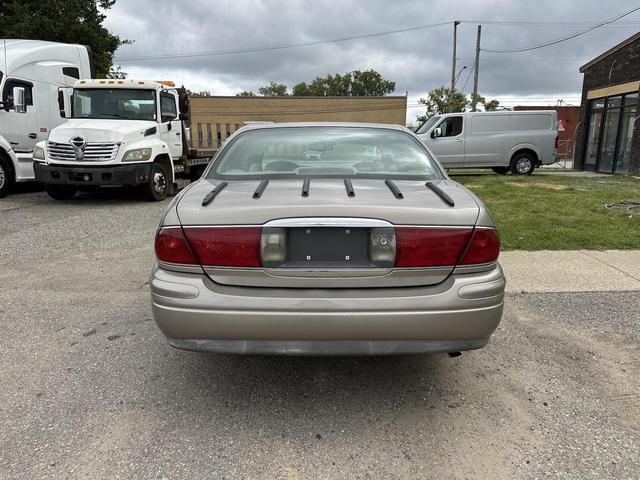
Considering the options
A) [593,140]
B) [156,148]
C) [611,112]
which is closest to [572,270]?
[156,148]

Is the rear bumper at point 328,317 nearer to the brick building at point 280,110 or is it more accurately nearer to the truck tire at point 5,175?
the truck tire at point 5,175

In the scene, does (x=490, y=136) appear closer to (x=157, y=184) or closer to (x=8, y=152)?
(x=157, y=184)

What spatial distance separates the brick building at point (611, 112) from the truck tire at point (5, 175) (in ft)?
57.9

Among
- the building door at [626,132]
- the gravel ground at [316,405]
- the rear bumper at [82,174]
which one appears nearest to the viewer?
the gravel ground at [316,405]

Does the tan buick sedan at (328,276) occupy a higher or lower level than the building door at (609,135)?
lower

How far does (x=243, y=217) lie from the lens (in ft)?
7.94

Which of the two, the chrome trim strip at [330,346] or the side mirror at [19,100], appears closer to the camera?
the chrome trim strip at [330,346]

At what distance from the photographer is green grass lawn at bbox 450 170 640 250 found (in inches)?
258

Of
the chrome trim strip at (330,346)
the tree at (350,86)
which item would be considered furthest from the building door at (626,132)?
the tree at (350,86)

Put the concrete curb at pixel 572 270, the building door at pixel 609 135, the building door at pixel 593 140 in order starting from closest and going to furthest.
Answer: the concrete curb at pixel 572 270
the building door at pixel 609 135
the building door at pixel 593 140

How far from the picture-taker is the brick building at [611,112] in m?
16.1

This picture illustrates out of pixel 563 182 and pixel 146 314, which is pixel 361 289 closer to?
pixel 146 314

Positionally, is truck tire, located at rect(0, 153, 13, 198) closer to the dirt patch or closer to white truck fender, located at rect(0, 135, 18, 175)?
white truck fender, located at rect(0, 135, 18, 175)

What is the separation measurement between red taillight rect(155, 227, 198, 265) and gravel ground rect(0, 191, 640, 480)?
87 cm
